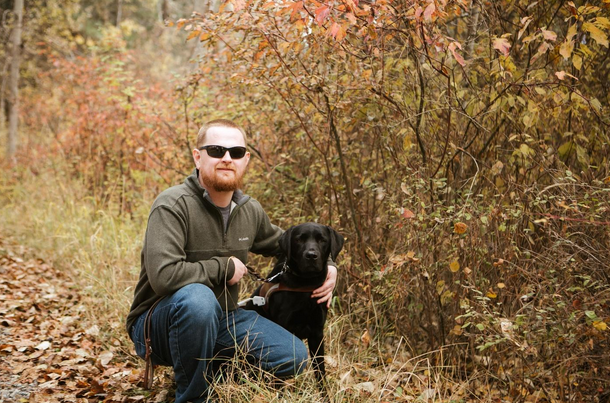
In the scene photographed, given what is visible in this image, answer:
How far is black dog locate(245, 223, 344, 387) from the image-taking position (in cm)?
319

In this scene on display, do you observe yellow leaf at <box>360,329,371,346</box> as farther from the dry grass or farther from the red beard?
the red beard

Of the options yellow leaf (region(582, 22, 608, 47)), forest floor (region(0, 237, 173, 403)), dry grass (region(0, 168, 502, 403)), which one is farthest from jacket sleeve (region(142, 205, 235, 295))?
yellow leaf (region(582, 22, 608, 47))

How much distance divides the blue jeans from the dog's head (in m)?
0.37

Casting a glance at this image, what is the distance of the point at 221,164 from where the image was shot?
3045 millimetres

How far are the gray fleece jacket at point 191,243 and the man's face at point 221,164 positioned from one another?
6 cm

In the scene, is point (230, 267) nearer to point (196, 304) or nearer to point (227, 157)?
point (196, 304)

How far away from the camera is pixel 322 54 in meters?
3.73

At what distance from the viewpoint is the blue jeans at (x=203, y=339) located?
273 centimetres

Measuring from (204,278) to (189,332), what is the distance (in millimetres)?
280

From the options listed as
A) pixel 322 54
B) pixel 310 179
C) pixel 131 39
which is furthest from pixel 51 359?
pixel 131 39

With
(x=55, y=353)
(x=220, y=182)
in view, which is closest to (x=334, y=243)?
(x=220, y=182)

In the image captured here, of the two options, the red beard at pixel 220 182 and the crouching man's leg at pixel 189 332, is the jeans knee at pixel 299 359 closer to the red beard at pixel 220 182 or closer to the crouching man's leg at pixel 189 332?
the crouching man's leg at pixel 189 332

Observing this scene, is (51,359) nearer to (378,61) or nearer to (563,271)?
(378,61)

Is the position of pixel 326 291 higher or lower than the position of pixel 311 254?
lower
